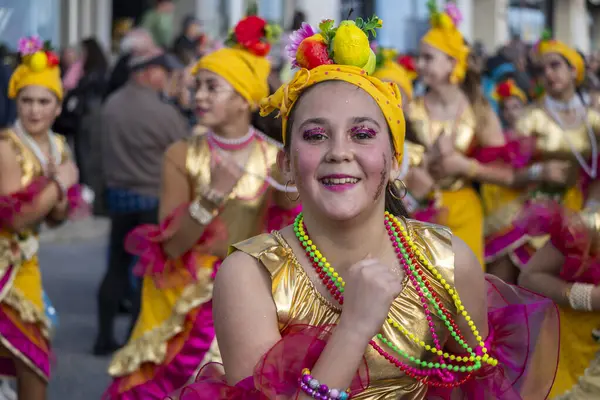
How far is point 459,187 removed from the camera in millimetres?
6559

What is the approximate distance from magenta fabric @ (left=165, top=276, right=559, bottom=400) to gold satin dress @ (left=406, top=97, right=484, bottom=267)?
142 inches

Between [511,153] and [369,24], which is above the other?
[369,24]

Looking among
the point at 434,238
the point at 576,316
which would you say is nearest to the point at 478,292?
the point at 434,238

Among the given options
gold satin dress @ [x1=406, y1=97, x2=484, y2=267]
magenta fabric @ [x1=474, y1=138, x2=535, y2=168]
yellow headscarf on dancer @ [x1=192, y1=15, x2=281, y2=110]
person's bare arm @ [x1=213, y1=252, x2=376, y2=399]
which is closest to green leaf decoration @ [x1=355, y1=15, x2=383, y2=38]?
person's bare arm @ [x1=213, y1=252, x2=376, y2=399]

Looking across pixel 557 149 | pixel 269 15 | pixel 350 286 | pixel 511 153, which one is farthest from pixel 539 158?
pixel 269 15

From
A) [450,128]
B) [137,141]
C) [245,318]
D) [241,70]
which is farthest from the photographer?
[137,141]

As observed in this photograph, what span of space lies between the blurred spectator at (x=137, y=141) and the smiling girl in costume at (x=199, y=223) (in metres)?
2.77

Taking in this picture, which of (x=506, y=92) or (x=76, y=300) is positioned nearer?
(x=76, y=300)

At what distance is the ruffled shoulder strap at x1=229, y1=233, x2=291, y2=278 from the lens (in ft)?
7.70

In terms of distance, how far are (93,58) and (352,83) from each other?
1037 centimetres

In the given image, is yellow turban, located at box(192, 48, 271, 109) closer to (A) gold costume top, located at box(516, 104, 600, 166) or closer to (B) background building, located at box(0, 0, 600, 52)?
(A) gold costume top, located at box(516, 104, 600, 166)

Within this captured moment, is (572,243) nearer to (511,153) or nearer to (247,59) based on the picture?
(247,59)

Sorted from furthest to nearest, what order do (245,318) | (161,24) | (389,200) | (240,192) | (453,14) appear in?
1. (161,24)
2. (453,14)
3. (240,192)
4. (389,200)
5. (245,318)

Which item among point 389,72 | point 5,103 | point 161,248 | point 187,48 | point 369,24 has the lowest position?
point 5,103
